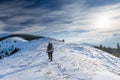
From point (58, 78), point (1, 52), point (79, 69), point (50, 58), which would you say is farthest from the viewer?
point (1, 52)

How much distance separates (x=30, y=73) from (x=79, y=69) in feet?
20.7

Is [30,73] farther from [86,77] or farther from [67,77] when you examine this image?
[86,77]

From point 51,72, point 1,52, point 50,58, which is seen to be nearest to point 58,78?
point 51,72

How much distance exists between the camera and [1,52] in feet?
246

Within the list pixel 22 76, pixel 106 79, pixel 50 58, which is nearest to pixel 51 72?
pixel 22 76

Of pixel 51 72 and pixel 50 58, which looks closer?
pixel 51 72

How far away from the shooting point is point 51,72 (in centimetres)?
2584

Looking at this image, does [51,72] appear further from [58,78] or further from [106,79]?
[106,79]

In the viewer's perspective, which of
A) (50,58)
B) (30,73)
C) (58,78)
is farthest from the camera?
(50,58)

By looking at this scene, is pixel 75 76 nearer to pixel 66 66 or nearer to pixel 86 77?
pixel 86 77

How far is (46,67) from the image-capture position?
94.9 ft

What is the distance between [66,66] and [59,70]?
266 centimetres

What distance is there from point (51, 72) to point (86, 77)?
14.1 ft

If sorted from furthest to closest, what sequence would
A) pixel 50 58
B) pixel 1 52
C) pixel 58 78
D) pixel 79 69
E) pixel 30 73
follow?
pixel 1 52 → pixel 50 58 → pixel 79 69 → pixel 30 73 → pixel 58 78
